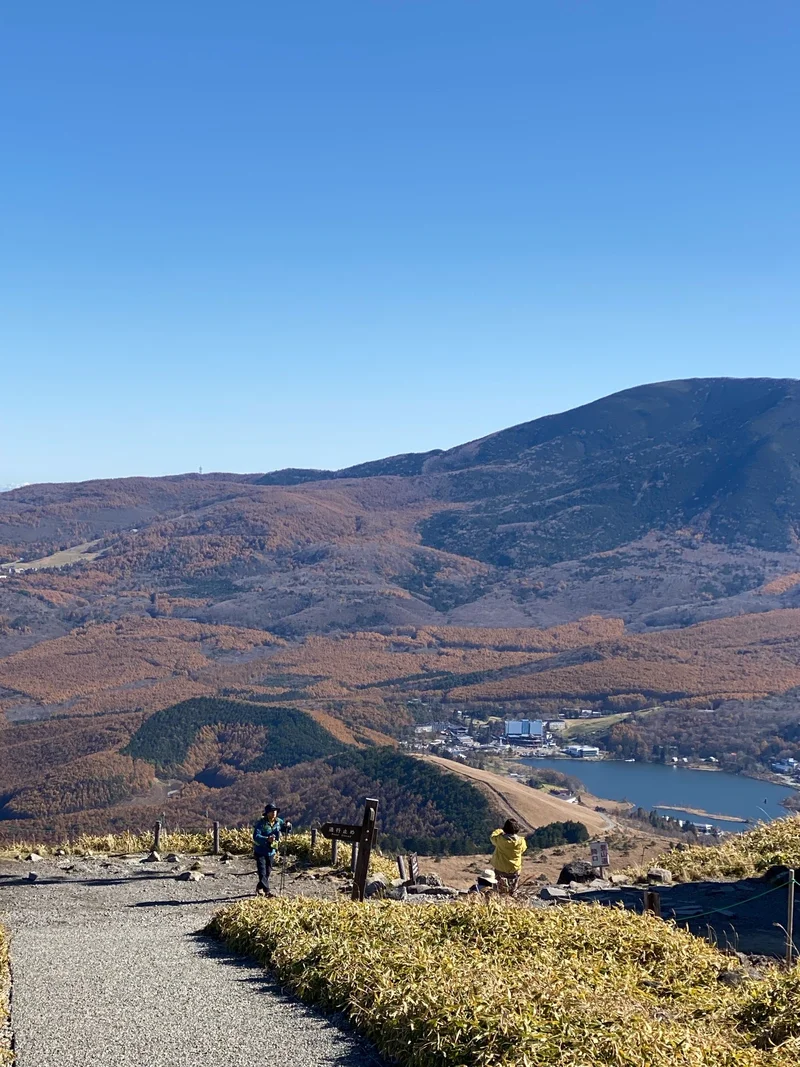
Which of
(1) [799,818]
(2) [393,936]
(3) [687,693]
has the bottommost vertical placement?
(3) [687,693]

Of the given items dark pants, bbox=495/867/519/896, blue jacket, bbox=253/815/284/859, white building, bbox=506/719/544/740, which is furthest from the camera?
white building, bbox=506/719/544/740

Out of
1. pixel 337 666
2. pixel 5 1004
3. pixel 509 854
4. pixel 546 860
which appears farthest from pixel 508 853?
pixel 337 666

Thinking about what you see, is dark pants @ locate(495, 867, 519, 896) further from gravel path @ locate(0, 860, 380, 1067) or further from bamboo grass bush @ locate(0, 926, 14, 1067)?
bamboo grass bush @ locate(0, 926, 14, 1067)

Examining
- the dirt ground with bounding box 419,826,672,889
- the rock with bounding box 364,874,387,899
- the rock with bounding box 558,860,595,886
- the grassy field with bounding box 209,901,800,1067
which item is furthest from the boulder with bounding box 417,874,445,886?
the grassy field with bounding box 209,901,800,1067

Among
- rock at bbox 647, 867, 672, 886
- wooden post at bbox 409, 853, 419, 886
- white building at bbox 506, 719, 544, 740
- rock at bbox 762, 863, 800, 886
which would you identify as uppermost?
wooden post at bbox 409, 853, 419, 886

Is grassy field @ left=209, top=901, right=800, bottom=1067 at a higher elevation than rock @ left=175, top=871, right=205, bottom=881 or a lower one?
higher

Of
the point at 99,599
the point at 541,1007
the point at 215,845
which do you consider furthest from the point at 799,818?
the point at 99,599

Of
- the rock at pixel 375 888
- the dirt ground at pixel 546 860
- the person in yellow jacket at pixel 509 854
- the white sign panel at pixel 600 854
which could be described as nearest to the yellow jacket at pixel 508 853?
the person in yellow jacket at pixel 509 854

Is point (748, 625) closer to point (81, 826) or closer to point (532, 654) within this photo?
A: point (532, 654)
